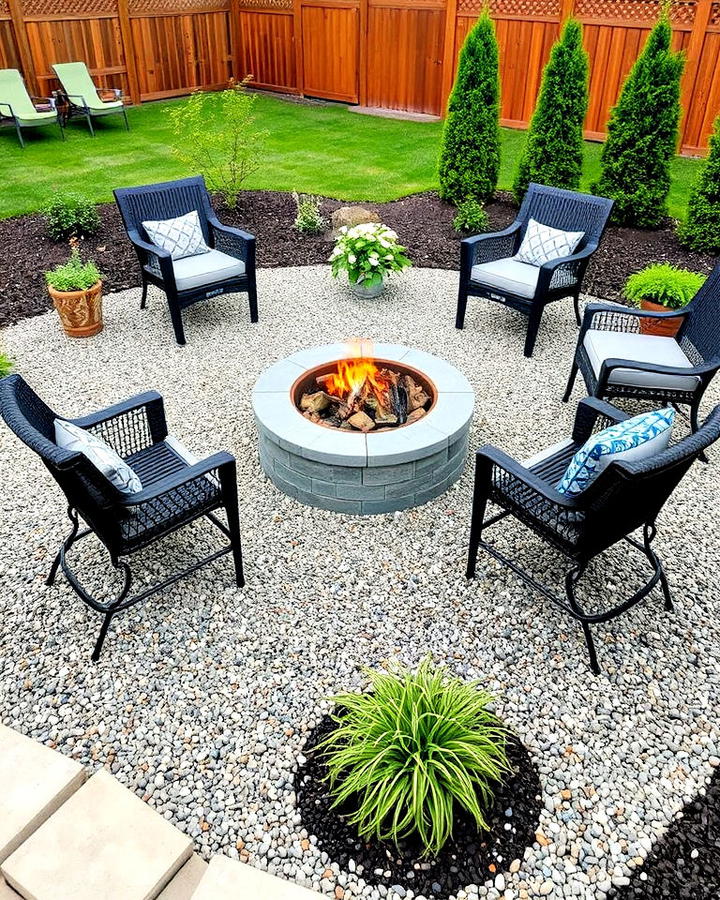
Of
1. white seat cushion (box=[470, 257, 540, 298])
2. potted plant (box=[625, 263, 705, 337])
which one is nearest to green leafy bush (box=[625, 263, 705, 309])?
potted plant (box=[625, 263, 705, 337])

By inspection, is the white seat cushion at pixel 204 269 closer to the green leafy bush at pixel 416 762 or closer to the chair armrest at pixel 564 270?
the chair armrest at pixel 564 270

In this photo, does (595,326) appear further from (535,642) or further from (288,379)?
(535,642)

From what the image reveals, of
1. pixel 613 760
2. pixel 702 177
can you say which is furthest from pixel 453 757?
pixel 702 177

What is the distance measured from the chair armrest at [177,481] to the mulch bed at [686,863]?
2.27 meters

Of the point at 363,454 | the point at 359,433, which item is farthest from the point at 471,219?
the point at 363,454

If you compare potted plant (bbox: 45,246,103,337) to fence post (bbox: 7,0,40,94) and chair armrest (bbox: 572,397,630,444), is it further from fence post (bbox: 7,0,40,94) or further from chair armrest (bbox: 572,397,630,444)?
fence post (bbox: 7,0,40,94)

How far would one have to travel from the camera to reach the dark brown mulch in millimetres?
7008

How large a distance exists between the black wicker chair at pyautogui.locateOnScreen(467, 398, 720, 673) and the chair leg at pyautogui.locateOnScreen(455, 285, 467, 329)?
2552mm

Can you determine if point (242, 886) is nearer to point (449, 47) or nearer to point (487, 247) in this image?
point (487, 247)

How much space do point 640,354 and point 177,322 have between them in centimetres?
364

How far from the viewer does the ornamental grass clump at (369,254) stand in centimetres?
648

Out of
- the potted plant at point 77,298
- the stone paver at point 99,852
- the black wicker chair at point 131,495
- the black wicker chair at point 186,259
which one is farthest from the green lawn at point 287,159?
the stone paver at point 99,852

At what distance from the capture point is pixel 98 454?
3.04 metres

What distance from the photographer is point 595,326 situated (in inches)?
205
